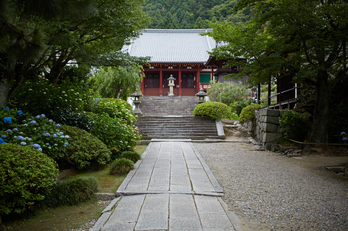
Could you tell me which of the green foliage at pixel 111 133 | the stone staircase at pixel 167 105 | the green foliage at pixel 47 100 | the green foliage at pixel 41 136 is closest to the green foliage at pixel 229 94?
the stone staircase at pixel 167 105

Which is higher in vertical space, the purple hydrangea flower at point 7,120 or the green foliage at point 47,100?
the green foliage at point 47,100

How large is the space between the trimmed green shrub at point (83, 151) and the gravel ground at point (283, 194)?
234 centimetres

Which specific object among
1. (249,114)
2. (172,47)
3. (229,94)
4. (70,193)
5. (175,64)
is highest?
(172,47)

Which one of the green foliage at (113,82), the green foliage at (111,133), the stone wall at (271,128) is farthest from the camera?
the green foliage at (113,82)

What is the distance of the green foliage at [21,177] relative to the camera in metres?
2.58

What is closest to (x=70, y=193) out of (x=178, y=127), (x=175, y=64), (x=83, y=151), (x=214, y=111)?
(x=83, y=151)

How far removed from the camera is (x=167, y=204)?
3031 millimetres

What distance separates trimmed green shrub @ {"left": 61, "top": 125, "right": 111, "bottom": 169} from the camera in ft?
14.4

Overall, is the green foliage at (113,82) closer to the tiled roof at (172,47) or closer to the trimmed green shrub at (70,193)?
the tiled roof at (172,47)

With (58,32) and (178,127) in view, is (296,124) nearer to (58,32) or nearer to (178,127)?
(178,127)

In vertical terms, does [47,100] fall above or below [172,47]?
below

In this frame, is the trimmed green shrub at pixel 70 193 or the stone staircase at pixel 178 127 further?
the stone staircase at pixel 178 127

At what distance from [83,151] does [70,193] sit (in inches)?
54.7

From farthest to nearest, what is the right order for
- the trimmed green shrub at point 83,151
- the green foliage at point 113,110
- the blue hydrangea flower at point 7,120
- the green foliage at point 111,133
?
1. the green foliage at point 113,110
2. the green foliage at point 111,133
3. the trimmed green shrub at point 83,151
4. the blue hydrangea flower at point 7,120
